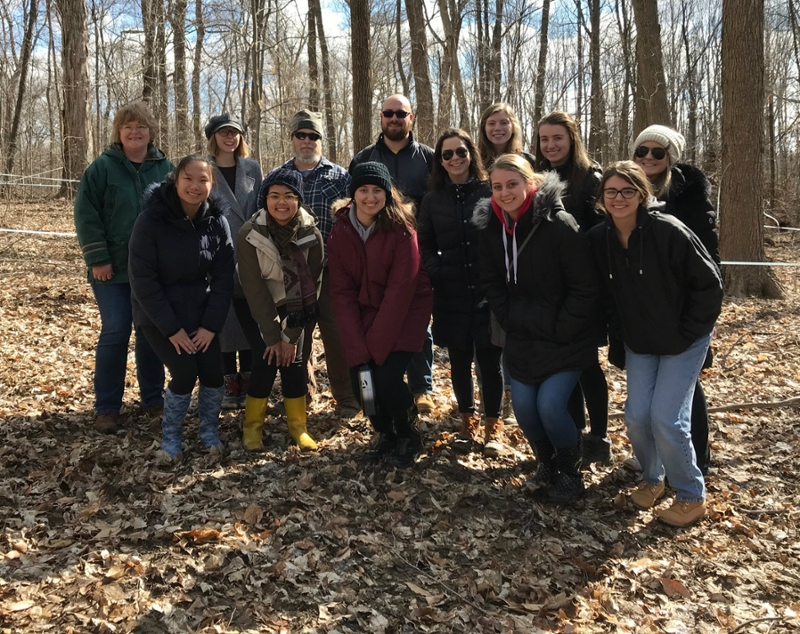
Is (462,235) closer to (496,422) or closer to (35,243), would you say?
(496,422)

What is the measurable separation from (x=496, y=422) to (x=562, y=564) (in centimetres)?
138

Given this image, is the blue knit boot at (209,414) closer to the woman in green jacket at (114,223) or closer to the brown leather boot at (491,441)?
the woman in green jacket at (114,223)

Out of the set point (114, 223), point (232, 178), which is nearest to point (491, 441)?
point (232, 178)

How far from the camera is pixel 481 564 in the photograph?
3.70 meters

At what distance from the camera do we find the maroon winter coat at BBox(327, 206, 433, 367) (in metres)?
4.39

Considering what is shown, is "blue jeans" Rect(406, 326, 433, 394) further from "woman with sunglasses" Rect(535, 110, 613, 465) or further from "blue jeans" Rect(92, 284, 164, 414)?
"blue jeans" Rect(92, 284, 164, 414)

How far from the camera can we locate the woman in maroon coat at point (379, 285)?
4.37 m

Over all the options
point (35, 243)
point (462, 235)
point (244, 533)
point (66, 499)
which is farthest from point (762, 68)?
point (35, 243)

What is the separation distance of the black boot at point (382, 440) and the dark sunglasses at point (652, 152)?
8.08 feet

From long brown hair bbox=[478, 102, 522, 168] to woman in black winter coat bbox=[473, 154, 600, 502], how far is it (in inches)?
32.6

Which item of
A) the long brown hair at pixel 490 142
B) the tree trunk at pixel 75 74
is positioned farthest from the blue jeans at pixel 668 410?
the tree trunk at pixel 75 74

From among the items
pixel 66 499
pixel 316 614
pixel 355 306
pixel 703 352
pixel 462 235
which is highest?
pixel 462 235

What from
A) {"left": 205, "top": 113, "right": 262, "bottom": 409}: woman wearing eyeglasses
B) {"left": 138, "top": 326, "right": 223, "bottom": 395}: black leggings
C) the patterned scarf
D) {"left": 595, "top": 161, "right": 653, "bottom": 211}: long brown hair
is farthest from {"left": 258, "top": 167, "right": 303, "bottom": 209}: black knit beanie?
{"left": 595, "top": 161, "right": 653, "bottom": 211}: long brown hair

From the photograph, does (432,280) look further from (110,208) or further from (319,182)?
(110,208)
